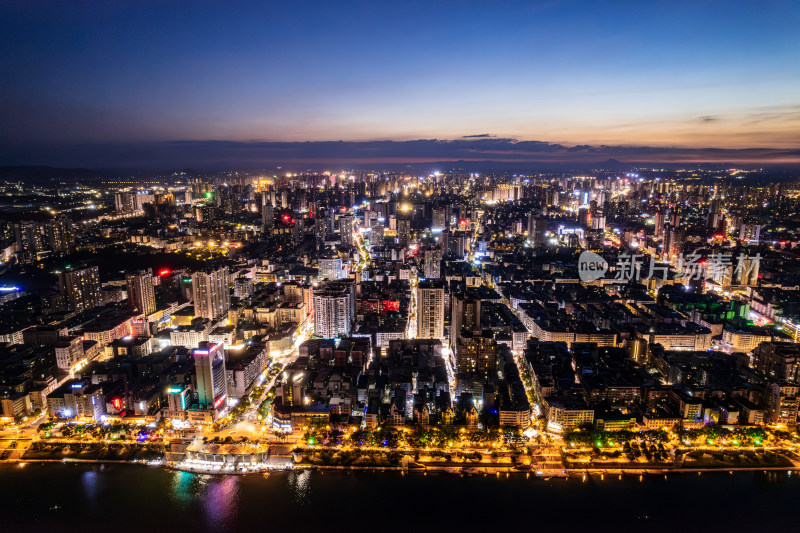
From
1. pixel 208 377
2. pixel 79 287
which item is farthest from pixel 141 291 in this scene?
pixel 208 377

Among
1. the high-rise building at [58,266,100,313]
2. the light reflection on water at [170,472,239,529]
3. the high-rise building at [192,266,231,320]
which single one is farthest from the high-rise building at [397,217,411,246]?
the light reflection on water at [170,472,239,529]

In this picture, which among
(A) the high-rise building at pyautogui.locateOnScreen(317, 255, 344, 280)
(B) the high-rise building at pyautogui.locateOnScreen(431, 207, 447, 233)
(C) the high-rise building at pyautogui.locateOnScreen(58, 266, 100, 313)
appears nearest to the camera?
(C) the high-rise building at pyautogui.locateOnScreen(58, 266, 100, 313)

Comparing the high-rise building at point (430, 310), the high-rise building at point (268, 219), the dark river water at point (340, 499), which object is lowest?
the dark river water at point (340, 499)

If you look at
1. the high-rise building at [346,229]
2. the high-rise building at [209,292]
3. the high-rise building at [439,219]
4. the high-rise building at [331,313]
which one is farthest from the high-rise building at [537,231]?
the high-rise building at [209,292]

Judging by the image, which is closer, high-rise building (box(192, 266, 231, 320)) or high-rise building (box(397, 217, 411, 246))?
Result: high-rise building (box(192, 266, 231, 320))

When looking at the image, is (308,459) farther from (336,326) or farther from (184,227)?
(184,227)

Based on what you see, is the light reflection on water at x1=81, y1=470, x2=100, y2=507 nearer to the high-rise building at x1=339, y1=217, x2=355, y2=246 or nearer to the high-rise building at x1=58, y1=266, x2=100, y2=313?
the high-rise building at x1=58, y1=266, x2=100, y2=313

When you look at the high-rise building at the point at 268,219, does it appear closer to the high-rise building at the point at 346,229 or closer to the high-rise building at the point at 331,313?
the high-rise building at the point at 346,229

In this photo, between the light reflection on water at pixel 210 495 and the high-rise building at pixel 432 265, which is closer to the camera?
the light reflection on water at pixel 210 495
